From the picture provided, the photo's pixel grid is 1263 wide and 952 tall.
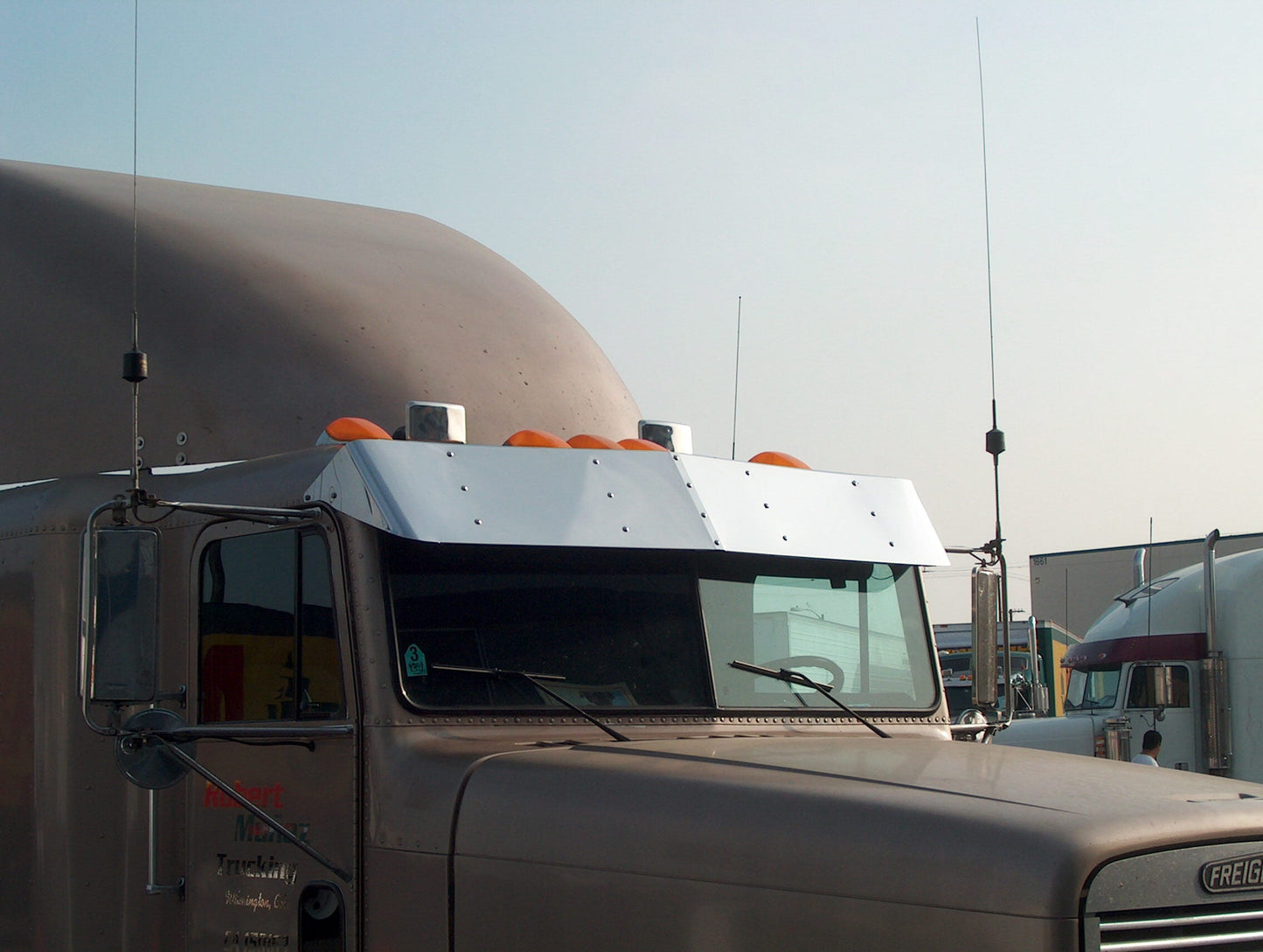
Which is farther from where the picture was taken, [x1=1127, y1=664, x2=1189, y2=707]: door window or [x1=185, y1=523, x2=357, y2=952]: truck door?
[x1=1127, y1=664, x2=1189, y2=707]: door window

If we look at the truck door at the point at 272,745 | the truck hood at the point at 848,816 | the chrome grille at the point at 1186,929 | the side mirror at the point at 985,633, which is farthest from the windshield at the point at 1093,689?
the chrome grille at the point at 1186,929

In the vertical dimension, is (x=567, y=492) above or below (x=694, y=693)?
above

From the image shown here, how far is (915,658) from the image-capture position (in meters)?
5.02

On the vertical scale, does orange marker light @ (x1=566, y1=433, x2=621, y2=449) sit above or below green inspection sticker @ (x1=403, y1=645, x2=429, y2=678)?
above

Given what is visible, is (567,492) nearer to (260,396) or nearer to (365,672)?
(365,672)

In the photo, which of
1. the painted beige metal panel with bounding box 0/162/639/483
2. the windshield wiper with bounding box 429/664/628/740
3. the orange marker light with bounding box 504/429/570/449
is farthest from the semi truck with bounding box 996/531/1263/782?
the windshield wiper with bounding box 429/664/628/740

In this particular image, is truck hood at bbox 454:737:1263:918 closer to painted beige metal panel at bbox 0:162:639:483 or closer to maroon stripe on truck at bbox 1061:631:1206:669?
painted beige metal panel at bbox 0:162:639:483

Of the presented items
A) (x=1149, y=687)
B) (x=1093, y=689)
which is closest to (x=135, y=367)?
(x=1149, y=687)

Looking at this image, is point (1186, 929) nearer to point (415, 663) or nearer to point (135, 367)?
point (415, 663)

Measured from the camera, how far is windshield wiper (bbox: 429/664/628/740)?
4.09 metres

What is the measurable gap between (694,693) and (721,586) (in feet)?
1.13

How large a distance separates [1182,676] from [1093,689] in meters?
1.24

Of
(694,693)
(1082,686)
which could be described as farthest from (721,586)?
(1082,686)

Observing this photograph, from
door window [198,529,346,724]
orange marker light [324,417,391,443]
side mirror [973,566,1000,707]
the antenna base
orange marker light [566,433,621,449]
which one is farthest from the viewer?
side mirror [973,566,1000,707]
